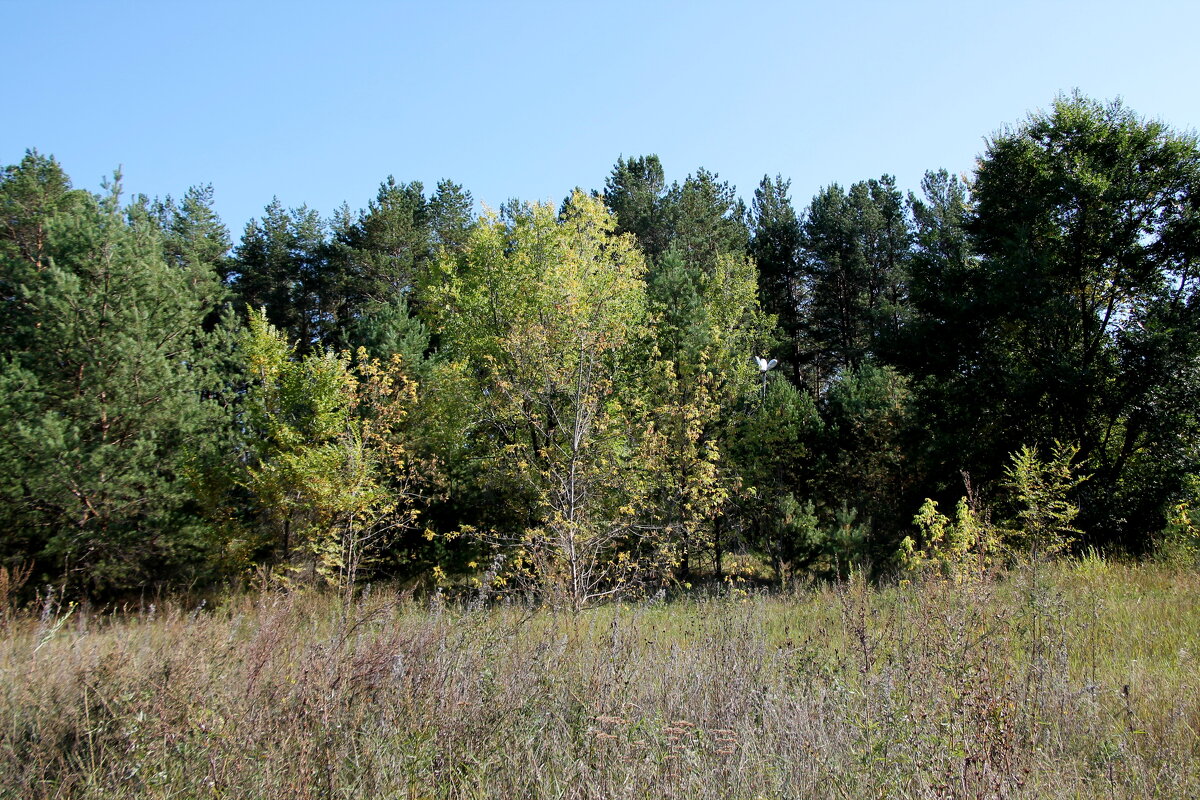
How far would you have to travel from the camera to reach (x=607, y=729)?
361 cm

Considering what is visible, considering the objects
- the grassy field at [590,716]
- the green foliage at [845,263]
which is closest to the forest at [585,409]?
the grassy field at [590,716]

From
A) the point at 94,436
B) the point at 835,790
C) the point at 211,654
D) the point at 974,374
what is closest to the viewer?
the point at 835,790

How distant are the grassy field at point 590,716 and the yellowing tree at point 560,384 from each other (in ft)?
14.0

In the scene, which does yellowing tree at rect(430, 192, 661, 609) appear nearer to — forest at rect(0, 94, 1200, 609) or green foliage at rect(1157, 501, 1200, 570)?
forest at rect(0, 94, 1200, 609)

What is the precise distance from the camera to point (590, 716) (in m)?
3.45

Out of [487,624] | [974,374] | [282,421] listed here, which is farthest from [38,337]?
[974,374]

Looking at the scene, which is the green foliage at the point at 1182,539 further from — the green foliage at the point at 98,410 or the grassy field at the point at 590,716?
the green foliage at the point at 98,410

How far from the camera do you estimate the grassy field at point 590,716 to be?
9.95 feet

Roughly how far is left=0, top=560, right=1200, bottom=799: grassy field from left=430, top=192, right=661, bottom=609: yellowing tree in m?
4.28

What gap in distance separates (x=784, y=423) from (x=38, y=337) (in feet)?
60.4

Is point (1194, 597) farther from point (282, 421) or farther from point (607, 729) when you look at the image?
point (282, 421)

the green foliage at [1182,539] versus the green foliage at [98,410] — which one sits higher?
the green foliage at [98,410]

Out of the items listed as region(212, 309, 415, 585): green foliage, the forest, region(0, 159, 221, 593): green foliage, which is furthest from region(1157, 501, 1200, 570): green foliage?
region(0, 159, 221, 593): green foliage

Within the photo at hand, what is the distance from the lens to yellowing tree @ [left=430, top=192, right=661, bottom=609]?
11.4m
